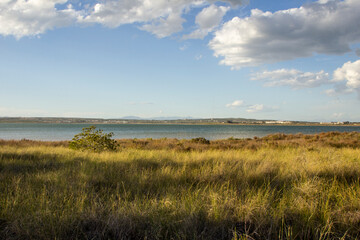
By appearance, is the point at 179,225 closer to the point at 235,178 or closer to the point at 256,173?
the point at 235,178

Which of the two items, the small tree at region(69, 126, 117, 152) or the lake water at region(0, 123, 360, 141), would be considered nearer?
the small tree at region(69, 126, 117, 152)

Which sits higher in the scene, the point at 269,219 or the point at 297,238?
the point at 269,219

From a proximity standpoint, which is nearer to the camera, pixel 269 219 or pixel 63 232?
pixel 63 232

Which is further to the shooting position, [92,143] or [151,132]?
[151,132]

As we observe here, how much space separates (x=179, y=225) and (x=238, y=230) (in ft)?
2.71

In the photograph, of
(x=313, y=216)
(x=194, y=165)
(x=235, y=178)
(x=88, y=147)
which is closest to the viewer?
(x=313, y=216)

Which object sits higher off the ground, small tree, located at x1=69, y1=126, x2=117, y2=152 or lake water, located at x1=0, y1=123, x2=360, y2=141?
small tree, located at x1=69, y1=126, x2=117, y2=152

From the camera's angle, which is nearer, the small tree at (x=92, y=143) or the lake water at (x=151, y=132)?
the small tree at (x=92, y=143)

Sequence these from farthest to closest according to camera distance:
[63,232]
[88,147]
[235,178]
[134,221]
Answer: [88,147]
[235,178]
[134,221]
[63,232]

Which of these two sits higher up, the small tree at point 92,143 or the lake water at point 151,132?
the small tree at point 92,143

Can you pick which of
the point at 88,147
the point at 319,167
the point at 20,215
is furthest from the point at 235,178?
the point at 88,147

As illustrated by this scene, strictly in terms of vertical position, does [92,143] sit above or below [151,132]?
above

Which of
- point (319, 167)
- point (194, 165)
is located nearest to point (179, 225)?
point (194, 165)

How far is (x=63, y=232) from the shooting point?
2.93 meters
